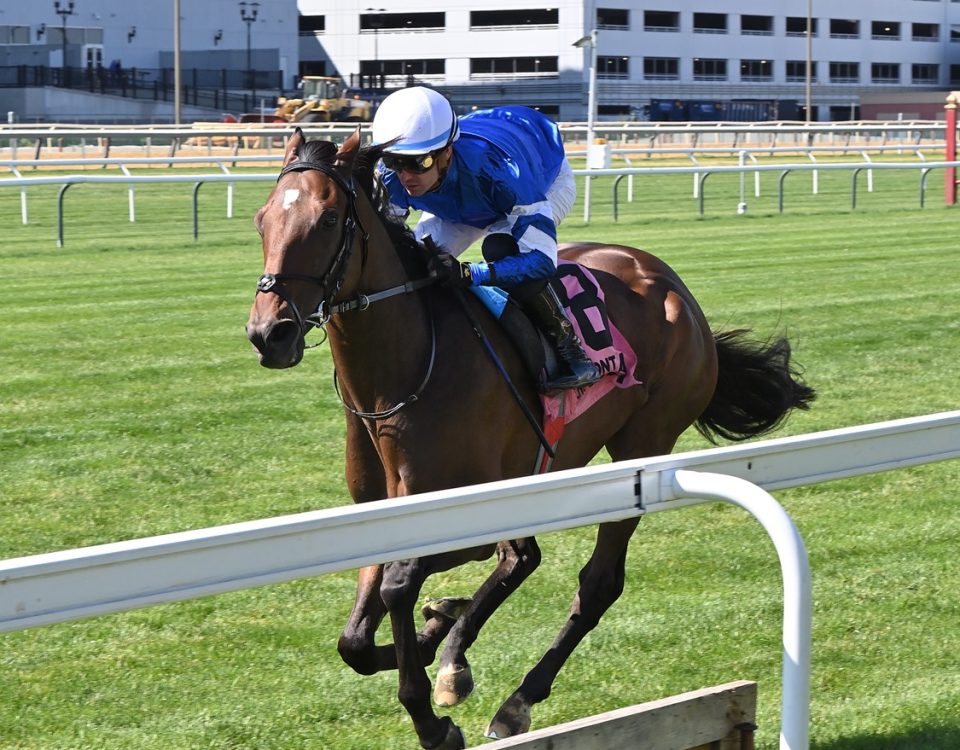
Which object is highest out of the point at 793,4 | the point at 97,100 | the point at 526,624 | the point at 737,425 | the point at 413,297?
the point at 793,4

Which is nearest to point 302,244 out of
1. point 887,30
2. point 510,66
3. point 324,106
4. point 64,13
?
point 324,106

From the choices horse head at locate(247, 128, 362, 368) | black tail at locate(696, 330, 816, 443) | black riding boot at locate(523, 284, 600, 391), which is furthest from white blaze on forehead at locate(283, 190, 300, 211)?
black tail at locate(696, 330, 816, 443)

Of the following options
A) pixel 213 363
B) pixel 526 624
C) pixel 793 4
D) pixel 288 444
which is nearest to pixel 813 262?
pixel 213 363

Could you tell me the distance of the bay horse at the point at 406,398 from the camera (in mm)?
3348

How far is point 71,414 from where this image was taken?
7488mm

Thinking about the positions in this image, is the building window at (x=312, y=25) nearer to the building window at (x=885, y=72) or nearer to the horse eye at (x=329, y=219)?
the building window at (x=885, y=72)

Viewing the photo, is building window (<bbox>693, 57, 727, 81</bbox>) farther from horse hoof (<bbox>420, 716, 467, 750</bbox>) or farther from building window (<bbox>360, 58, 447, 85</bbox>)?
horse hoof (<bbox>420, 716, 467, 750</bbox>)

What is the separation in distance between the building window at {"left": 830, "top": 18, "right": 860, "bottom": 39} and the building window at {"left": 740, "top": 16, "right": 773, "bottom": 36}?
3558 millimetres

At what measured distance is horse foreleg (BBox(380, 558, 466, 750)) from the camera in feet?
11.4

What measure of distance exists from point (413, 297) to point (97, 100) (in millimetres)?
45080

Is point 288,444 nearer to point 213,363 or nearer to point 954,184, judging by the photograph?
point 213,363

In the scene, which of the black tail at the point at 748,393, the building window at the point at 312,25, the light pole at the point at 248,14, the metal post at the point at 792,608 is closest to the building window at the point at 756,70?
the building window at the point at 312,25

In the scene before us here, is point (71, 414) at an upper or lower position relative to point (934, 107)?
lower

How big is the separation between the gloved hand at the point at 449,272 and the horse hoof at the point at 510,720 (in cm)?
113
